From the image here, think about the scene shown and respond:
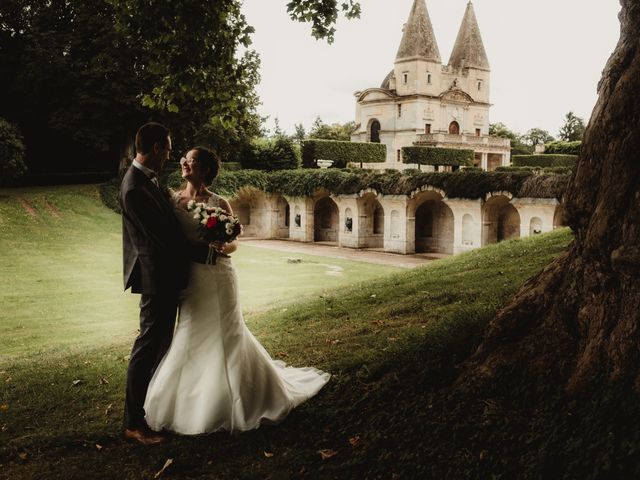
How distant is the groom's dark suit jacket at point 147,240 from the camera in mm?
4250

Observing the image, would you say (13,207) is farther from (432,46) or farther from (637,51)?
(432,46)

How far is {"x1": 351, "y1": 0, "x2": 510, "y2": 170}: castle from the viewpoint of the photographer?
4856cm

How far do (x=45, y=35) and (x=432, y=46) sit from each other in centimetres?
2922

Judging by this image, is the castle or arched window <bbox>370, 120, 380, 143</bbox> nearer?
the castle

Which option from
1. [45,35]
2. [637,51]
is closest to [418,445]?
[637,51]

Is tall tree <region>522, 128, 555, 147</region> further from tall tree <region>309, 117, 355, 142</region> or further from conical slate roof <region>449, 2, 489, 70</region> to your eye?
conical slate roof <region>449, 2, 489, 70</region>

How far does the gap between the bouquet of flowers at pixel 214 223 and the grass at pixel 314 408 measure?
1.36 meters

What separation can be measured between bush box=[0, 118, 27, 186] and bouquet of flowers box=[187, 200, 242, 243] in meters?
27.2

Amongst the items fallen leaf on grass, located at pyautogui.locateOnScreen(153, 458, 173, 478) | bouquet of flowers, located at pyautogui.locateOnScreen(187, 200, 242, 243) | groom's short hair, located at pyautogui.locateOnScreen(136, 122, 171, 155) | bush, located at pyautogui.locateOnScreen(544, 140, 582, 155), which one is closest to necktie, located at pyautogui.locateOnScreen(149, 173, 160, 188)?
groom's short hair, located at pyautogui.locateOnScreen(136, 122, 171, 155)

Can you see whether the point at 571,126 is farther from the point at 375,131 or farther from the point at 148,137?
the point at 148,137

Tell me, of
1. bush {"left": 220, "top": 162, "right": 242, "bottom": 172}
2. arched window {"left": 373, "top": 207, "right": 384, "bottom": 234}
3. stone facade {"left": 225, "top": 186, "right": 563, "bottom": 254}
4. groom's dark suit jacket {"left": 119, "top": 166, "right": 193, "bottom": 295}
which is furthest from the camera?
bush {"left": 220, "top": 162, "right": 242, "bottom": 172}

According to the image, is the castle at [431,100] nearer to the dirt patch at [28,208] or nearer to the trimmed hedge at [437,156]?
the trimmed hedge at [437,156]

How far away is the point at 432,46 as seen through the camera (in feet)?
162

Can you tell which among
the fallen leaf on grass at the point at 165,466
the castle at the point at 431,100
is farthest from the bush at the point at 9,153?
the fallen leaf on grass at the point at 165,466
